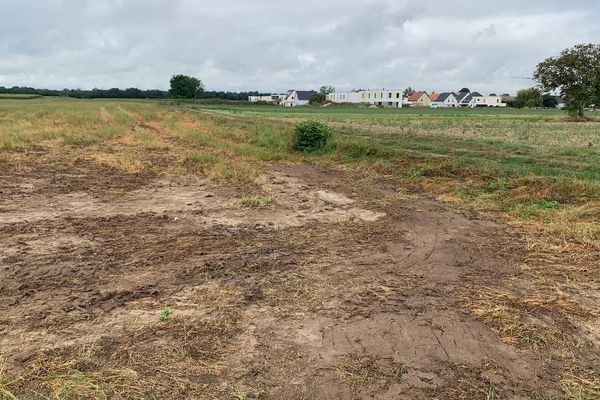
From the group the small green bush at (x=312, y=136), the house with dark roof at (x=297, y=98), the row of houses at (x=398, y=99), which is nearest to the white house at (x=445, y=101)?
the row of houses at (x=398, y=99)

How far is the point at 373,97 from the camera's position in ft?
461

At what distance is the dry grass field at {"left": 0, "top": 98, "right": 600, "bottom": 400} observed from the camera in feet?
11.2

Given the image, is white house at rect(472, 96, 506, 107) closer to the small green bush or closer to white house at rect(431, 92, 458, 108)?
white house at rect(431, 92, 458, 108)

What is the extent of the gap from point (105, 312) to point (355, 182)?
26.8ft

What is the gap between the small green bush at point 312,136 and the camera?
688 inches

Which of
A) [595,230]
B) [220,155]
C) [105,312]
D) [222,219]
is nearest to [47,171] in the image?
[220,155]

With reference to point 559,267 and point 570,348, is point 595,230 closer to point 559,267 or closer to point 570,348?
point 559,267

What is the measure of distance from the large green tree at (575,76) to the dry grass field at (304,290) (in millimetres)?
37801

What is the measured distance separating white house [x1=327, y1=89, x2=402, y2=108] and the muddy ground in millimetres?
122830

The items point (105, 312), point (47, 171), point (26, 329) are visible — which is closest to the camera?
point (26, 329)

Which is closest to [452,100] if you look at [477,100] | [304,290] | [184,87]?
[477,100]

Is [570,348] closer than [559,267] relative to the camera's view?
Yes

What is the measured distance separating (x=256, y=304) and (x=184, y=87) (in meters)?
115

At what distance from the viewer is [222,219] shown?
26.2 ft
